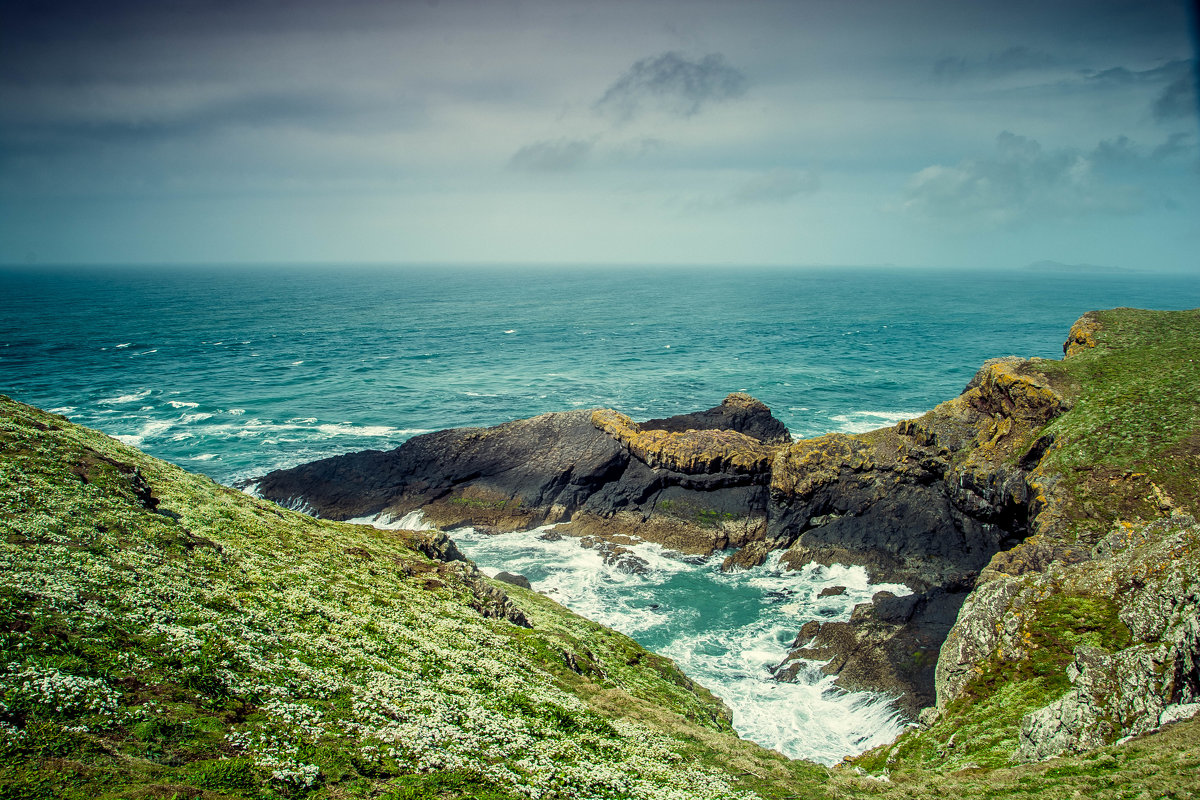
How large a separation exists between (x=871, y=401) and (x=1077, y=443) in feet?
149

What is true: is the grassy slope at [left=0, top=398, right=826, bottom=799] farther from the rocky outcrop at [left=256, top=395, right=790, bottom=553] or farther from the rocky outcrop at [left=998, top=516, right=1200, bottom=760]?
the rocky outcrop at [left=256, top=395, right=790, bottom=553]

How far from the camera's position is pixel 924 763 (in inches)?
729

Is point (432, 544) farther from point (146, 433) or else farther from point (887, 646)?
point (146, 433)

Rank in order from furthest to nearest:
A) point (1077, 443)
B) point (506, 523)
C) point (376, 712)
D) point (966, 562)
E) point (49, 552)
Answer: point (506, 523) → point (966, 562) → point (1077, 443) → point (49, 552) → point (376, 712)

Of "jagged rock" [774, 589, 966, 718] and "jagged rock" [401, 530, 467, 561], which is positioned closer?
"jagged rock" [774, 589, 966, 718]

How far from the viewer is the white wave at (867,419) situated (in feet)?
207

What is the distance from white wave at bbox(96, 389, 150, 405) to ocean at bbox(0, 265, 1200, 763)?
0.39m

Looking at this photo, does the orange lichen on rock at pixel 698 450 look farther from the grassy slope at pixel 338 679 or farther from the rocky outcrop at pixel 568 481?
the grassy slope at pixel 338 679

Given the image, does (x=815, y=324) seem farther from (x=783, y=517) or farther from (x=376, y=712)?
(x=376, y=712)

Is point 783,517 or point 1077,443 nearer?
point 1077,443

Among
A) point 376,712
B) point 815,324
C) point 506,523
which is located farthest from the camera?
point 815,324

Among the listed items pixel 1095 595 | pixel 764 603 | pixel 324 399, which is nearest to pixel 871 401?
pixel 764 603

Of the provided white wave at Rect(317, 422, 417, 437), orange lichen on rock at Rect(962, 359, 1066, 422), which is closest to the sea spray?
orange lichen on rock at Rect(962, 359, 1066, 422)

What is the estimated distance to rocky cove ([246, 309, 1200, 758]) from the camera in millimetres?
21625
